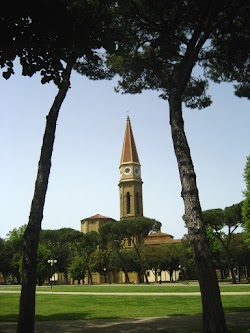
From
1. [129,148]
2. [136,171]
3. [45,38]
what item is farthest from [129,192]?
[45,38]

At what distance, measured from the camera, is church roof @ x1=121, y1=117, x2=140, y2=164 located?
86.3m

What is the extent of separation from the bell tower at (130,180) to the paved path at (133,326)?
69.2 m

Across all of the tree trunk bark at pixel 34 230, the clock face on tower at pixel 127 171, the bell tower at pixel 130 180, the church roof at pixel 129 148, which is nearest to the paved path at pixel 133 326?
the tree trunk bark at pixel 34 230

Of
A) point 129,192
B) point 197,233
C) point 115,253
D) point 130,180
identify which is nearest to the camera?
point 197,233

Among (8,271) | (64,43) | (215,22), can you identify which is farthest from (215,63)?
(8,271)

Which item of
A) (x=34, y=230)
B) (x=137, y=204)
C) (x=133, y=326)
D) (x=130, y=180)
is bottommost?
(x=133, y=326)

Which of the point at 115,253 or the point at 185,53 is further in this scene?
the point at 115,253

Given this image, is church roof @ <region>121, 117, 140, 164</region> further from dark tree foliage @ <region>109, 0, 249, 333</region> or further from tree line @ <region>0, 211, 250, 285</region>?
dark tree foliage @ <region>109, 0, 249, 333</region>

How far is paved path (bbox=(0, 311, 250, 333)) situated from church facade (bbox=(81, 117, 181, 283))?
69.2 meters

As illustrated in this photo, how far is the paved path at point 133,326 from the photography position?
9.48m

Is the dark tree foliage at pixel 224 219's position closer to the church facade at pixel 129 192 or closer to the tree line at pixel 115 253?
the tree line at pixel 115 253

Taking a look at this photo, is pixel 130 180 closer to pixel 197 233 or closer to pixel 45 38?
pixel 197 233

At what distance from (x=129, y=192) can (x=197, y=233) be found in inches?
2970

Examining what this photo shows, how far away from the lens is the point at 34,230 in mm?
9117
